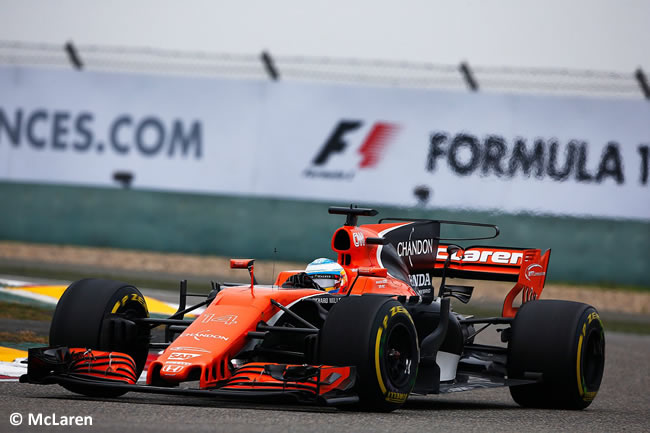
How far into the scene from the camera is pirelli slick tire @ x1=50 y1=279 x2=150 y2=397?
8.02 metres

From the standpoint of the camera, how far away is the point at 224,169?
24156 mm

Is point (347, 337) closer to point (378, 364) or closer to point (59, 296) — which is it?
point (378, 364)

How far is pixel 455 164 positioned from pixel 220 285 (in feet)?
47.6

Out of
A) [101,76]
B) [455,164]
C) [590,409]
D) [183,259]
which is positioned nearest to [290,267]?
[183,259]

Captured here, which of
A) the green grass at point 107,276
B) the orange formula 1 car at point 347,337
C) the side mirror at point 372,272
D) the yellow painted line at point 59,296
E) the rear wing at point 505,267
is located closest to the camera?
the orange formula 1 car at point 347,337

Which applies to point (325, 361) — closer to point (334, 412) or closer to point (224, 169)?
point (334, 412)

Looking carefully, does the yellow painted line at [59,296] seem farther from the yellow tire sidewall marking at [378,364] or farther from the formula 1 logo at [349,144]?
the formula 1 logo at [349,144]

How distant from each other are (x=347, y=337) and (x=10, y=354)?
12.2 ft

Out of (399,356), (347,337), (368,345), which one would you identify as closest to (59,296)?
(399,356)

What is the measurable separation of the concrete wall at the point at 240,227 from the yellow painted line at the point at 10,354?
10.2 m

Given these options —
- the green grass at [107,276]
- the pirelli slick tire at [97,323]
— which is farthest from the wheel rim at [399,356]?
the green grass at [107,276]

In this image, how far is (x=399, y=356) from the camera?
7887 millimetres

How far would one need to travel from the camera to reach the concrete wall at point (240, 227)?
19641 mm

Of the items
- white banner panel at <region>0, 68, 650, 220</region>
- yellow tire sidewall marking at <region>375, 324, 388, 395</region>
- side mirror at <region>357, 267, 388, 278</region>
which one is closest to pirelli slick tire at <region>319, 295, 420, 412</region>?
yellow tire sidewall marking at <region>375, 324, 388, 395</region>
